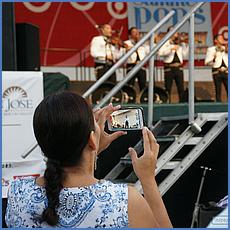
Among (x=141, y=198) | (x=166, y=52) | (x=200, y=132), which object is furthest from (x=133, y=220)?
(x=166, y=52)

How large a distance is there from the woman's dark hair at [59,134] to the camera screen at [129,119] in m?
0.26

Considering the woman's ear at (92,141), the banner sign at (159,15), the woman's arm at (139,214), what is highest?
the banner sign at (159,15)

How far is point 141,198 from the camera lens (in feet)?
4.95

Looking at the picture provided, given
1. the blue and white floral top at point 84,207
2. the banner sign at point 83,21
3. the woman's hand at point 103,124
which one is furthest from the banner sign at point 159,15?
the blue and white floral top at point 84,207

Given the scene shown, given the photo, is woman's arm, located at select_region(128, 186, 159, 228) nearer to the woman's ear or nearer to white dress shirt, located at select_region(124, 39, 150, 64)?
the woman's ear

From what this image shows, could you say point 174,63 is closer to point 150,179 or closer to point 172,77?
point 172,77

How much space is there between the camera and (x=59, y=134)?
5.00 ft

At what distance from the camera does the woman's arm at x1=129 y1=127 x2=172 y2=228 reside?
1.54 meters

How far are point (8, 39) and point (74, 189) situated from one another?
4976 mm

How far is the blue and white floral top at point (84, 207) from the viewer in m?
1.51

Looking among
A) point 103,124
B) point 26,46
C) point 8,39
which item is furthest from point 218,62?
point 103,124

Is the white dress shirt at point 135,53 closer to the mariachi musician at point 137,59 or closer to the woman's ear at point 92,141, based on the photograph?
the mariachi musician at point 137,59

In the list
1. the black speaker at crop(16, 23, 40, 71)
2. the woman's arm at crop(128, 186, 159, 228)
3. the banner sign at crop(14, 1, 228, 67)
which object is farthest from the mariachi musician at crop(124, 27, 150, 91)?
the woman's arm at crop(128, 186, 159, 228)

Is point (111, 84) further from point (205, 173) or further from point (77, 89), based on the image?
point (205, 173)
